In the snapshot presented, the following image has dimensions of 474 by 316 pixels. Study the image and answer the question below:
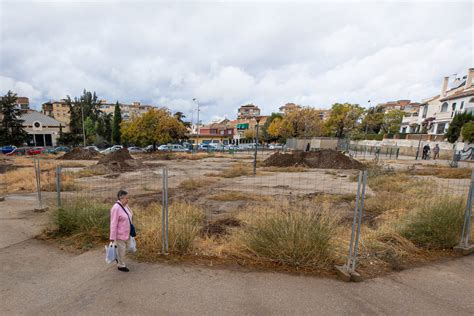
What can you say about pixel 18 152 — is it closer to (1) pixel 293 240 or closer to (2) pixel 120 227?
(2) pixel 120 227

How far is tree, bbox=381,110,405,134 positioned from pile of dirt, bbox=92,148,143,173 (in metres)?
70.4

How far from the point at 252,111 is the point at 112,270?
413 feet

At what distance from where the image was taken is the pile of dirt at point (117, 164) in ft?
62.6

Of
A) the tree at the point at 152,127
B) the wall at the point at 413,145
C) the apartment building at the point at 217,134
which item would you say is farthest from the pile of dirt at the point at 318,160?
the apartment building at the point at 217,134

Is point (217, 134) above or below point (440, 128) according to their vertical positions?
below

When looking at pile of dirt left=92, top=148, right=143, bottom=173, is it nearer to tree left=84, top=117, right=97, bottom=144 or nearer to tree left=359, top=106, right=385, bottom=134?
tree left=84, top=117, right=97, bottom=144

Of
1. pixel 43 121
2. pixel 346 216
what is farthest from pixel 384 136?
pixel 43 121

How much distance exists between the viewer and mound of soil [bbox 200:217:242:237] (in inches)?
215

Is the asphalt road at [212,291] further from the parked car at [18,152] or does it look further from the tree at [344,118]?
the tree at [344,118]

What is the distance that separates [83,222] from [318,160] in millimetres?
20656

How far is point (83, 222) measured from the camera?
4910 mm

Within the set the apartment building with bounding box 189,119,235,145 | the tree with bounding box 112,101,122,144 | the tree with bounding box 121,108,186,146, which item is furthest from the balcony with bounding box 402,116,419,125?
the tree with bounding box 112,101,122,144

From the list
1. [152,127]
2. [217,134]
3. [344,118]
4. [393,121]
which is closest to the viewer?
[152,127]

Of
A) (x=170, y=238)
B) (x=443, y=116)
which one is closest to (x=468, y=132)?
(x=443, y=116)
